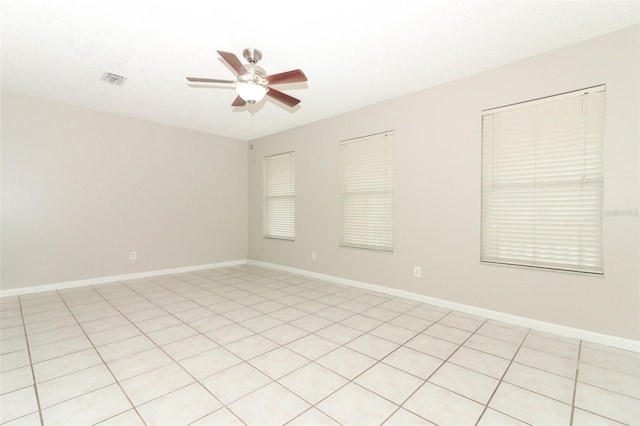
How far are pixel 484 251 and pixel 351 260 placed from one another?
182 cm

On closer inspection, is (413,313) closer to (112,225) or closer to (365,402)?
(365,402)

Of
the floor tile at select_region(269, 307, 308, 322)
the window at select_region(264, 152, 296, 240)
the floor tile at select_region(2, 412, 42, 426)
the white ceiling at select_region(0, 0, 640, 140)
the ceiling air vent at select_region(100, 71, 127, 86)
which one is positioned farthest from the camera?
the window at select_region(264, 152, 296, 240)

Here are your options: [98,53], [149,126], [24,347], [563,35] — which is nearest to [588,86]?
[563,35]

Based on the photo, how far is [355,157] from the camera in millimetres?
4312

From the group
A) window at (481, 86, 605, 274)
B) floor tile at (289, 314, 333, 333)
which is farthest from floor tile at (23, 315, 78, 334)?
window at (481, 86, 605, 274)

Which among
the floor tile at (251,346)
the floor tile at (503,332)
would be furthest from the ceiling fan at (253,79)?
the floor tile at (503,332)

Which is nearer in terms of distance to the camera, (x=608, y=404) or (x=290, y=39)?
(x=608, y=404)

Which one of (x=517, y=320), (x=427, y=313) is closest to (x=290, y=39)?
(x=427, y=313)

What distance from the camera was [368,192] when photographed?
4133mm

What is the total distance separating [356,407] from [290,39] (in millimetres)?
2815

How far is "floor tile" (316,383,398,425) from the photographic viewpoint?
154cm

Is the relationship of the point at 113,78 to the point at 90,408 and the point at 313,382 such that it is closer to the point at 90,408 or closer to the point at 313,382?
the point at 90,408

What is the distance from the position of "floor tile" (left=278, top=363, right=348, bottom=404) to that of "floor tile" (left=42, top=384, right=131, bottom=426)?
0.94 meters

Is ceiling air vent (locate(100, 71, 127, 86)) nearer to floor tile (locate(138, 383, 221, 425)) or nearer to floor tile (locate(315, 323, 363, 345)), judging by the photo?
floor tile (locate(138, 383, 221, 425))
